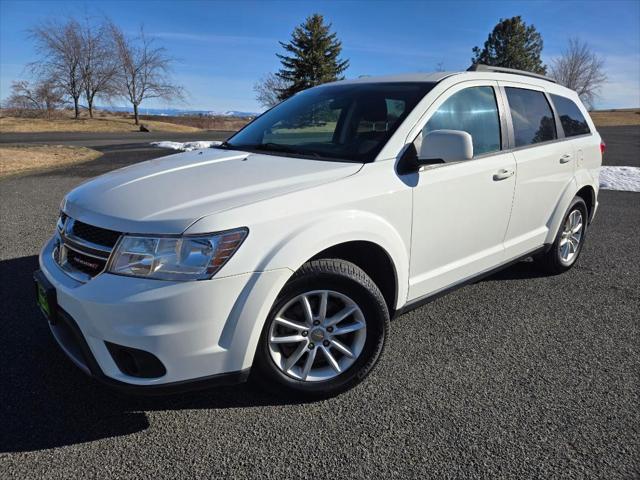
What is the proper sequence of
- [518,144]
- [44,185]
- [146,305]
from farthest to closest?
[44,185] → [518,144] → [146,305]

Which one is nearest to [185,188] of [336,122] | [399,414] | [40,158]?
[336,122]

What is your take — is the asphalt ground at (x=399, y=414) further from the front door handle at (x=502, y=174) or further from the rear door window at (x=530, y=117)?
the rear door window at (x=530, y=117)

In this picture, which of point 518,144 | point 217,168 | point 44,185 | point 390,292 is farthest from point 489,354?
point 44,185

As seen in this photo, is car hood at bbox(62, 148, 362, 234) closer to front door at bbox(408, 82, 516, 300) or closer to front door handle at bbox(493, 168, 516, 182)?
front door at bbox(408, 82, 516, 300)

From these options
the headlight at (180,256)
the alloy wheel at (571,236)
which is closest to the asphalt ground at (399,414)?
the headlight at (180,256)

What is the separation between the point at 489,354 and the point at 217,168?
2.11 m

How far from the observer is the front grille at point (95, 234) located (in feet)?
7.41

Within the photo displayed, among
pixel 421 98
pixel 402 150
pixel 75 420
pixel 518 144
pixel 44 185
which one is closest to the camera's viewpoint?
pixel 75 420

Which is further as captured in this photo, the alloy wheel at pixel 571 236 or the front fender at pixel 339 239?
the alloy wheel at pixel 571 236

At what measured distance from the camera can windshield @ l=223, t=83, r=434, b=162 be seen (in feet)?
9.97

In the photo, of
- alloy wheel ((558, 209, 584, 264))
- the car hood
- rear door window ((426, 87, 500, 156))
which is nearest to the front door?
rear door window ((426, 87, 500, 156))

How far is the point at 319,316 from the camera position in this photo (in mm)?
2584

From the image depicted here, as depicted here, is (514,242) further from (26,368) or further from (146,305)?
(26,368)

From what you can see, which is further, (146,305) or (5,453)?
(5,453)
